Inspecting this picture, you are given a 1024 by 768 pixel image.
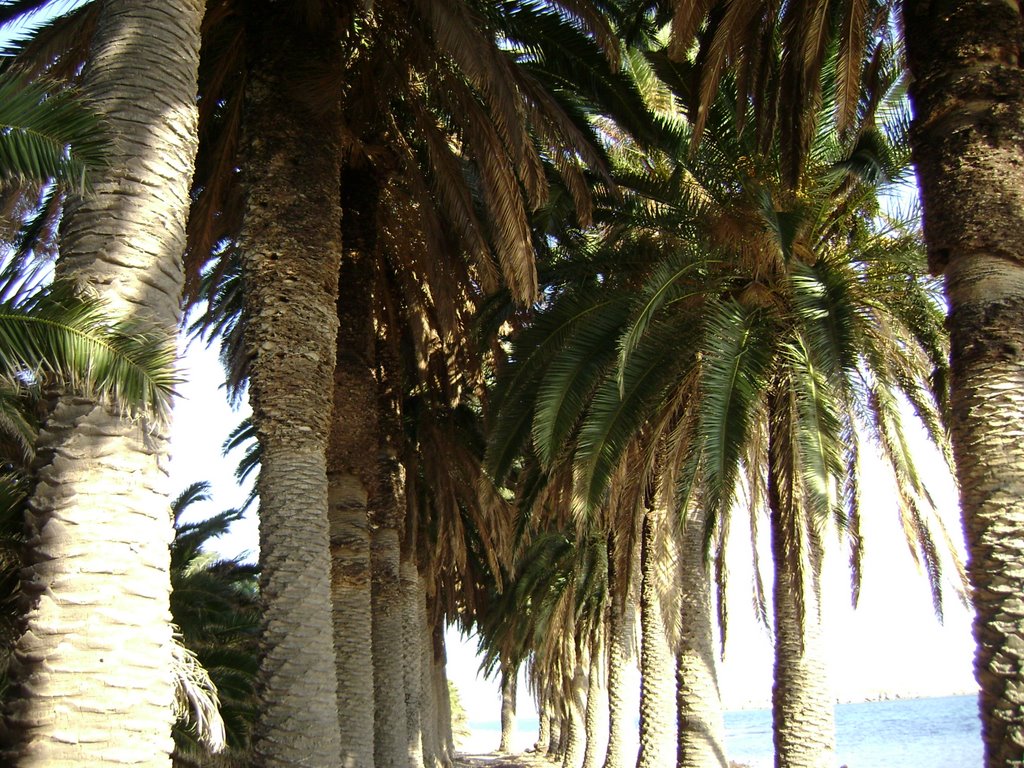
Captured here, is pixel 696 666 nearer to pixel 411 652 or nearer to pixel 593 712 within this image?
pixel 411 652

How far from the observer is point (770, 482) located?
1166 cm

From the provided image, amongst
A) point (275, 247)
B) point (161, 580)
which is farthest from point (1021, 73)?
point (161, 580)

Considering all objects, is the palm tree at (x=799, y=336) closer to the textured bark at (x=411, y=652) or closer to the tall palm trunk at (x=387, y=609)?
the tall palm trunk at (x=387, y=609)

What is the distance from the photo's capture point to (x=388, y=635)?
519 inches

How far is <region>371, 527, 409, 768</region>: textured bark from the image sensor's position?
41.4 feet

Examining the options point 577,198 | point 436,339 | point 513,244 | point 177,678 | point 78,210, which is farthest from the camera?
point 436,339

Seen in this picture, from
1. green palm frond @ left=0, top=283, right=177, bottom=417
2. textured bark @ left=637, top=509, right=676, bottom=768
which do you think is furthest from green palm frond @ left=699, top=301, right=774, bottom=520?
green palm frond @ left=0, top=283, right=177, bottom=417

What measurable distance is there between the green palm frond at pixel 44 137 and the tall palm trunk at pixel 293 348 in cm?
441

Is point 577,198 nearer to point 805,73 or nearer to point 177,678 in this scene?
point 805,73

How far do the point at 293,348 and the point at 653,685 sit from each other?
8152 millimetres

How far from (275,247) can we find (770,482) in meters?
6.18

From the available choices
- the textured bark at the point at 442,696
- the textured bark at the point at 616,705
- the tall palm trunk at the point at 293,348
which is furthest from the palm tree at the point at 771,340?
the textured bark at the point at 442,696

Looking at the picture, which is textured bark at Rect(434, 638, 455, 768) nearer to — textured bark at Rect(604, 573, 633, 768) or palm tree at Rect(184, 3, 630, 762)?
textured bark at Rect(604, 573, 633, 768)

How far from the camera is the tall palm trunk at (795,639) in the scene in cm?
1091
